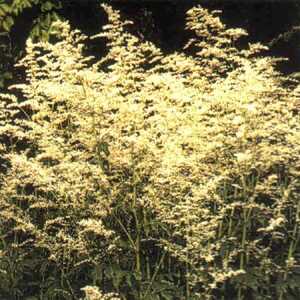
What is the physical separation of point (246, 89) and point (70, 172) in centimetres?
118

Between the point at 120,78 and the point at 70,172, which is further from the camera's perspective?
the point at 120,78

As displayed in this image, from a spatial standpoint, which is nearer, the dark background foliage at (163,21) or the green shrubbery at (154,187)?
the green shrubbery at (154,187)

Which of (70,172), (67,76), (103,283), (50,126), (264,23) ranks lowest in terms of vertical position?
(103,283)

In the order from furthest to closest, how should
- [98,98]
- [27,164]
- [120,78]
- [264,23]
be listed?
1. [264,23]
2. [120,78]
3. [98,98]
4. [27,164]

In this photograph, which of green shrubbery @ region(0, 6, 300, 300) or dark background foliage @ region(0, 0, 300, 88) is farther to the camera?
dark background foliage @ region(0, 0, 300, 88)

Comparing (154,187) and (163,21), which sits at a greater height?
(163,21)

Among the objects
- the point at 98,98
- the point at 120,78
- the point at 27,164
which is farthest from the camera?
the point at 120,78

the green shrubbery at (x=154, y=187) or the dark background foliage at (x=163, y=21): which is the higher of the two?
the dark background foliage at (x=163, y=21)

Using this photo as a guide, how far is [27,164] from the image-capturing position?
418cm

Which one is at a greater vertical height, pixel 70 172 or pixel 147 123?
pixel 147 123

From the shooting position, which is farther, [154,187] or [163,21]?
[163,21]

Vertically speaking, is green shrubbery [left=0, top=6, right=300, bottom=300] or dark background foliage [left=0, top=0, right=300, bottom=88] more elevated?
dark background foliage [left=0, top=0, right=300, bottom=88]

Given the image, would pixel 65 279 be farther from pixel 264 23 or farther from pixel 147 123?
pixel 264 23

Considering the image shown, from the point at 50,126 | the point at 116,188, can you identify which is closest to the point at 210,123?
the point at 116,188
